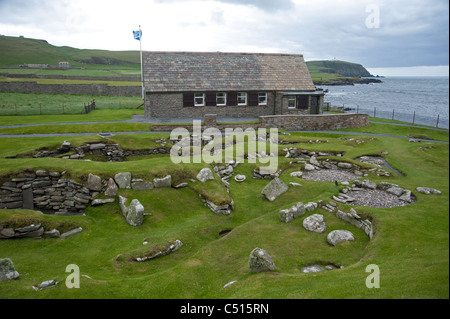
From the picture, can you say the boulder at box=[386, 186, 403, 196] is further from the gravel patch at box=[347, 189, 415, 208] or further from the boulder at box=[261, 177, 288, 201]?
the boulder at box=[261, 177, 288, 201]

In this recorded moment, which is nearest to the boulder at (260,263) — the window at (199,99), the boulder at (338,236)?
the boulder at (338,236)

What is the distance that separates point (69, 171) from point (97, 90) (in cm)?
5701

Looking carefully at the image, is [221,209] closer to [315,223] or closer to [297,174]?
[315,223]

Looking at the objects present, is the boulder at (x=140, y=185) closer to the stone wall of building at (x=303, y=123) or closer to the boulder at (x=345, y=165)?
the boulder at (x=345, y=165)

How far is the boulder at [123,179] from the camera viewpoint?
1928 cm

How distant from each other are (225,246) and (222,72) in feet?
112

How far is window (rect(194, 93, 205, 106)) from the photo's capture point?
140ft

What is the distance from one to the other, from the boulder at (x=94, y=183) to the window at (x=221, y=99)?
2722cm

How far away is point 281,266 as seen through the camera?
12773 mm

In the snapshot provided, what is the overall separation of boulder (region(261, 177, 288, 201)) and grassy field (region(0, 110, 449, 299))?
37 cm

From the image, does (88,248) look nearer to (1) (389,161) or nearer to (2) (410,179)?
(2) (410,179)

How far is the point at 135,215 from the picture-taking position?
17031 millimetres

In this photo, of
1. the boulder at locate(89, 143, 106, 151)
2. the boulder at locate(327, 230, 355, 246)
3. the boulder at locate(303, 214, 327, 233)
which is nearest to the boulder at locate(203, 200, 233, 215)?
the boulder at locate(303, 214, 327, 233)
